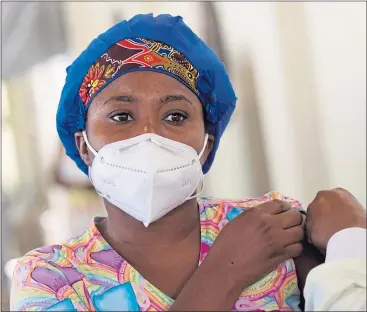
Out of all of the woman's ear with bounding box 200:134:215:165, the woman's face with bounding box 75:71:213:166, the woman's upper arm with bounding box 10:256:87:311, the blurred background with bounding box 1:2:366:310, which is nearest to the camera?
the woman's upper arm with bounding box 10:256:87:311

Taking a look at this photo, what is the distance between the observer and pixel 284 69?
196 centimetres

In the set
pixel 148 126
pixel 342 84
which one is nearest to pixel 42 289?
pixel 148 126

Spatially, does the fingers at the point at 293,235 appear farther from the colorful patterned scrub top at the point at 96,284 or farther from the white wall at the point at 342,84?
the white wall at the point at 342,84

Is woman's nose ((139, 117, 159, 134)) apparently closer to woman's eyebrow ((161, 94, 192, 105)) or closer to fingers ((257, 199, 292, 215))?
woman's eyebrow ((161, 94, 192, 105))

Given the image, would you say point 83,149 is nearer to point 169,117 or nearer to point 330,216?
point 169,117

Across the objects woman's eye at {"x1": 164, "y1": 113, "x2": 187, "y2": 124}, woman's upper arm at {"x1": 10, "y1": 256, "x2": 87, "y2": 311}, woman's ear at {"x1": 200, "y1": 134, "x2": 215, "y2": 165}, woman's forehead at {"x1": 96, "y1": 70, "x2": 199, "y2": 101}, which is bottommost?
woman's upper arm at {"x1": 10, "y1": 256, "x2": 87, "y2": 311}

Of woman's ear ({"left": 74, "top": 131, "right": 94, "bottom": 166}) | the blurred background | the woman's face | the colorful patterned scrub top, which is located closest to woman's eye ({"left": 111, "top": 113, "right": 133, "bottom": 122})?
the woman's face

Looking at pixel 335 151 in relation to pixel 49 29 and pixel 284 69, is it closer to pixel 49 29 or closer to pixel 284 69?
pixel 284 69

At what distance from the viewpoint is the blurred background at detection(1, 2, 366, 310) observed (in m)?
1.89

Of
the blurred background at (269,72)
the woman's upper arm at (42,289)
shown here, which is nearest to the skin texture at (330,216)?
the woman's upper arm at (42,289)

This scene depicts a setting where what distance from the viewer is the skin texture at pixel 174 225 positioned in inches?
41.9

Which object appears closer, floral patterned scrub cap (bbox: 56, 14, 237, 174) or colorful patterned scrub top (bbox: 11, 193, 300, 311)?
colorful patterned scrub top (bbox: 11, 193, 300, 311)

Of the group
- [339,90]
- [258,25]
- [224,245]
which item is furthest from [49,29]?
[224,245]

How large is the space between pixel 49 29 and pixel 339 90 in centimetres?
98
